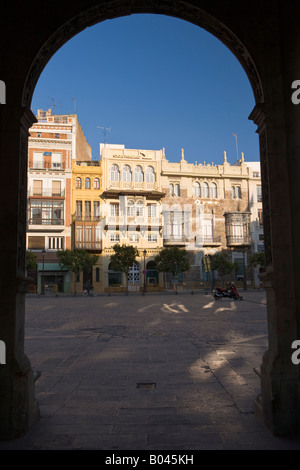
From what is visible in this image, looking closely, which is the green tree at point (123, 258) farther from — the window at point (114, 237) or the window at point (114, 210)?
→ the window at point (114, 210)

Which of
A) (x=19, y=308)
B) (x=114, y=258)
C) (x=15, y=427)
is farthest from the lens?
(x=114, y=258)

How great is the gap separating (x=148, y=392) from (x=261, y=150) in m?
3.33

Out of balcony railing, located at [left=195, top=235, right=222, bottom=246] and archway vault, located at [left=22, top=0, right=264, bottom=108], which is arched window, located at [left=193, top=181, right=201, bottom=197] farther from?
archway vault, located at [left=22, top=0, right=264, bottom=108]

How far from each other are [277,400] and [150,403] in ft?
5.06

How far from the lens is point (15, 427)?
3482 mm

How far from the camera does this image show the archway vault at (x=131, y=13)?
4.04 metres

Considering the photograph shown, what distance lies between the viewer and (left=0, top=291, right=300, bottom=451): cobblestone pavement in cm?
336

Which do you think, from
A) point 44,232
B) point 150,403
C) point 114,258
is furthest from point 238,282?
point 150,403

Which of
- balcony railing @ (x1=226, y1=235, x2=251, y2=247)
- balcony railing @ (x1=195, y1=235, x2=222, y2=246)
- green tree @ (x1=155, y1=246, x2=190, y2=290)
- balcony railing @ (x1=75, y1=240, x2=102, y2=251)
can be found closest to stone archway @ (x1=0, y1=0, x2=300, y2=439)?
green tree @ (x1=155, y1=246, x2=190, y2=290)

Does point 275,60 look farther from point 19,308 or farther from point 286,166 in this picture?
point 19,308

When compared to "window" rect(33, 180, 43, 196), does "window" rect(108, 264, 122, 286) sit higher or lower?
lower

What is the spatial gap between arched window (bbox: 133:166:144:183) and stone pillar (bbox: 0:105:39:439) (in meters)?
37.9

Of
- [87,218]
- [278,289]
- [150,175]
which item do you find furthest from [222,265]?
[278,289]

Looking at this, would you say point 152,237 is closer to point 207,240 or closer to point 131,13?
point 207,240
